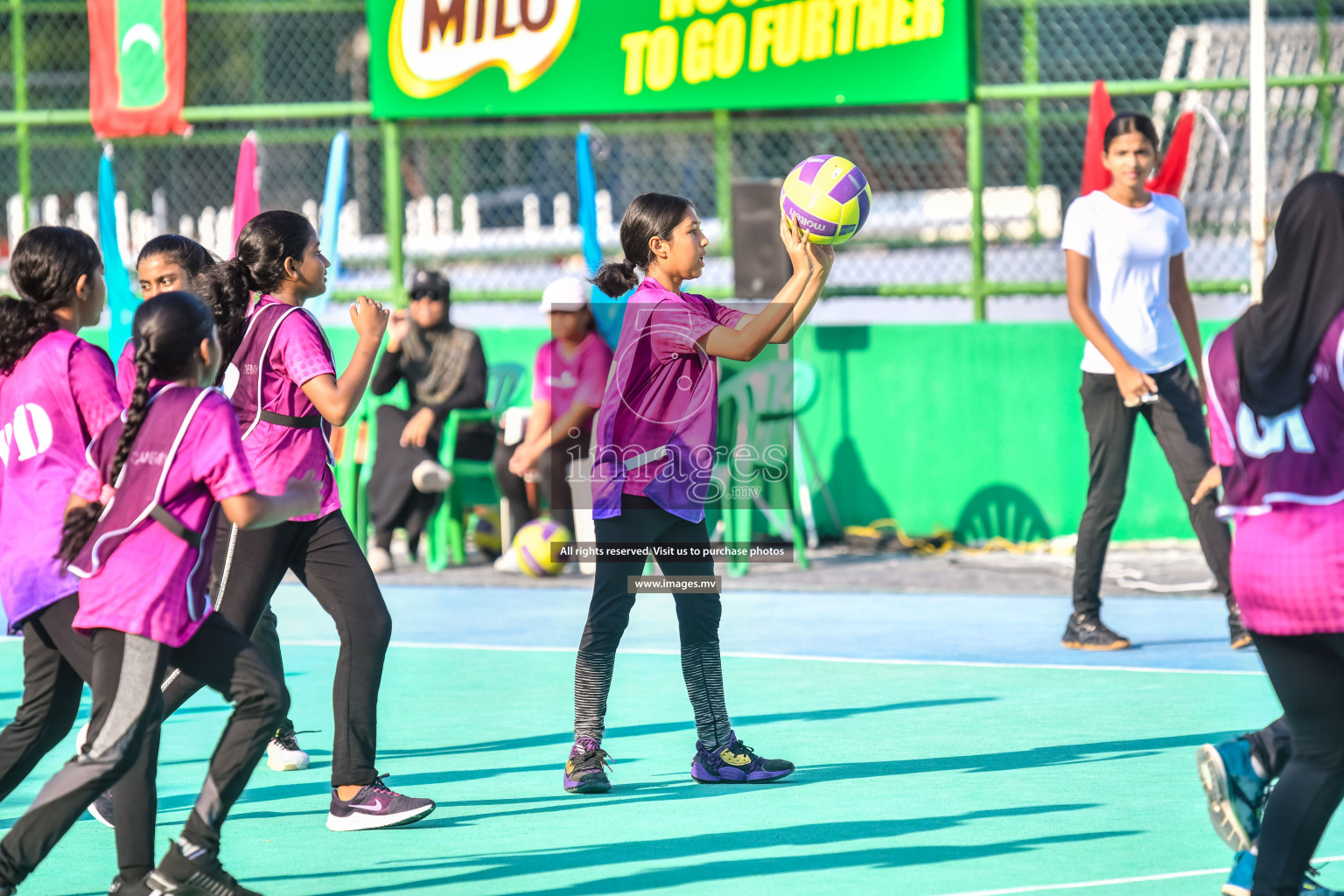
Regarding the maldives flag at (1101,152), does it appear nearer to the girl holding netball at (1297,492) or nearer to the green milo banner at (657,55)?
the green milo banner at (657,55)

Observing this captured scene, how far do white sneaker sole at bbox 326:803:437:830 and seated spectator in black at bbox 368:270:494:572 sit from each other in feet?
19.2

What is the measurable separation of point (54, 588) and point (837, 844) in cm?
244

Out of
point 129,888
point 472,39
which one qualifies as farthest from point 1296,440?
point 472,39

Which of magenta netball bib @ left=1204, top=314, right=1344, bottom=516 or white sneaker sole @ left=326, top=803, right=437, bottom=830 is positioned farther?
white sneaker sole @ left=326, top=803, right=437, bottom=830

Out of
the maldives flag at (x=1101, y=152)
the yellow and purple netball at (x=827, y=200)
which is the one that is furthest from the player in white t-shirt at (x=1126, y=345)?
the yellow and purple netball at (x=827, y=200)

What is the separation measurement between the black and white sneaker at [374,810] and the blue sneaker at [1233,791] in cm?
249

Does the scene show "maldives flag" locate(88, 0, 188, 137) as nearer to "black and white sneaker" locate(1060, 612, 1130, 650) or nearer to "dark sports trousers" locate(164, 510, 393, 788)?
"black and white sneaker" locate(1060, 612, 1130, 650)

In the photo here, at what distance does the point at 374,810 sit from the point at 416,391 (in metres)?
6.21

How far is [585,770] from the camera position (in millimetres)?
6164

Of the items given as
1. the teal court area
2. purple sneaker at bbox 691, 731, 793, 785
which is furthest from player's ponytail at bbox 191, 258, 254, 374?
purple sneaker at bbox 691, 731, 793, 785

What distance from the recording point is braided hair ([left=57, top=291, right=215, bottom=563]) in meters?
4.61

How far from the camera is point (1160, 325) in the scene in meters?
8.39

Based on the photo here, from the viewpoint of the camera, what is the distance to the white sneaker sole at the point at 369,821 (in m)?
5.73

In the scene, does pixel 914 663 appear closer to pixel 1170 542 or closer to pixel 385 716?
pixel 385 716
